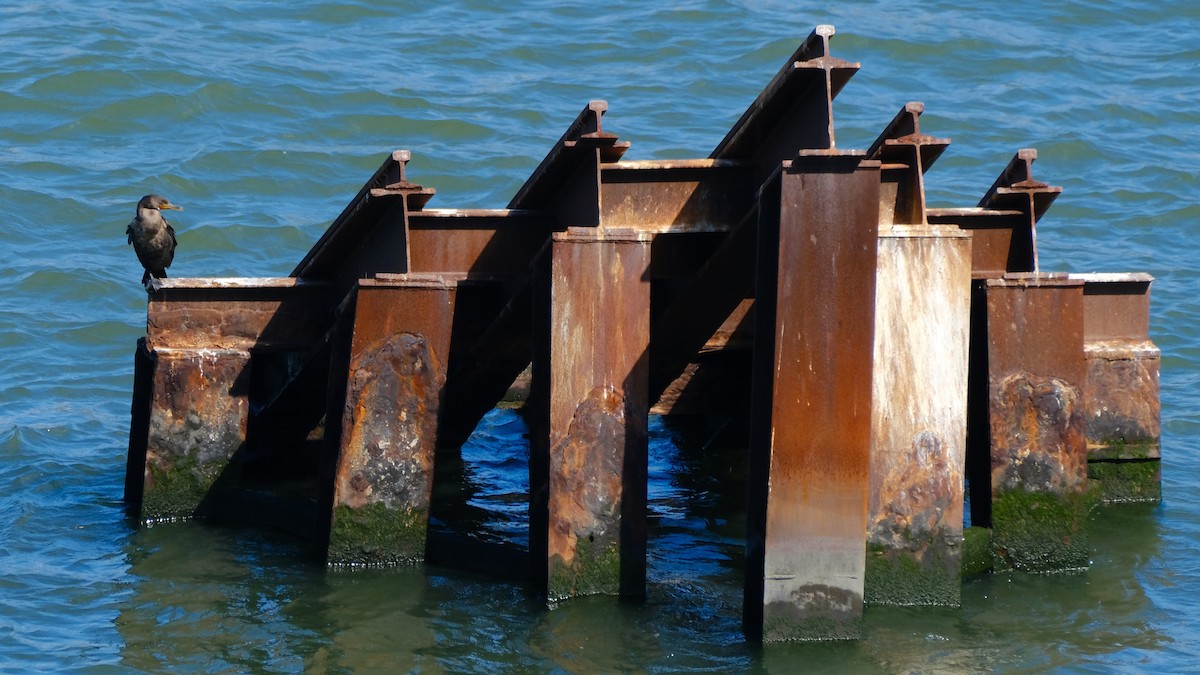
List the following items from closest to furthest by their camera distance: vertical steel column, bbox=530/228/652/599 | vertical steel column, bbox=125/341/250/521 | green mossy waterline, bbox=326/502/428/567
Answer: vertical steel column, bbox=530/228/652/599 → green mossy waterline, bbox=326/502/428/567 → vertical steel column, bbox=125/341/250/521

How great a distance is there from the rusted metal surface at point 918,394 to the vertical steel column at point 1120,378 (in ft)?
6.69

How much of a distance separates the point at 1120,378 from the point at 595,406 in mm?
3554

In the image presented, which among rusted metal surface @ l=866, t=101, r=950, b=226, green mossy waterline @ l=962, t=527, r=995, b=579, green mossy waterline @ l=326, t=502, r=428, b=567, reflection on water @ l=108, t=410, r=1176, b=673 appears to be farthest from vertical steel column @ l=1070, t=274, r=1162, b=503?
green mossy waterline @ l=326, t=502, r=428, b=567

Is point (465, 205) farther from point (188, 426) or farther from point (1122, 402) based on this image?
point (1122, 402)

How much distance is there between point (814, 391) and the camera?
6.71m

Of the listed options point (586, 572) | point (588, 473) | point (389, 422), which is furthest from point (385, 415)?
point (586, 572)

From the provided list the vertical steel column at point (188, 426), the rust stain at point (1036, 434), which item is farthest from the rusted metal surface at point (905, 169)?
the vertical steel column at point (188, 426)

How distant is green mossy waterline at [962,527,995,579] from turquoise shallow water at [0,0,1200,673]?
0.34 ft

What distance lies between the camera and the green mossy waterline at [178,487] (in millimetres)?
8914

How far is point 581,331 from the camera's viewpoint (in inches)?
286

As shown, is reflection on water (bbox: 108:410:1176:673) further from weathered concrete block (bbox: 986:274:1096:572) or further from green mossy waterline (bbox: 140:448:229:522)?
weathered concrete block (bbox: 986:274:1096:572)

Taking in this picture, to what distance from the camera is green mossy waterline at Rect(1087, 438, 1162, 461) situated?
9250 millimetres

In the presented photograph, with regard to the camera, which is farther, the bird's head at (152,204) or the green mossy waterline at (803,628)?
the bird's head at (152,204)

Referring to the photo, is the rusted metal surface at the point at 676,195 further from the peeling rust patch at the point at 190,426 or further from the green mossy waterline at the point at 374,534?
the peeling rust patch at the point at 190,426
